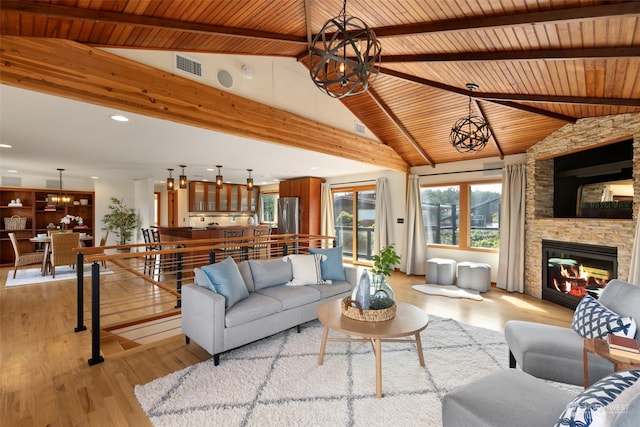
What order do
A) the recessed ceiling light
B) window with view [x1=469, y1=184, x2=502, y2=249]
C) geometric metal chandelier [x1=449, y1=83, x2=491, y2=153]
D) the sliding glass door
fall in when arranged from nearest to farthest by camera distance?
the recessed ceiling light
geometric metal chandelier [x1=449, y1=83, x2=491, y2=153]
window with view [x1=469, y1=184, x2=502, y2=249]
the sliding glass door

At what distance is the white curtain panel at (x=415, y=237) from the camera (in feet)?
22.3

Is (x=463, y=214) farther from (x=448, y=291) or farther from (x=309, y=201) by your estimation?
(x=309, y=201)

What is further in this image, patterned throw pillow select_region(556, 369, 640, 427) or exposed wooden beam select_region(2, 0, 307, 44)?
exposed wooden beam select_region(2, 0, 307, 44)

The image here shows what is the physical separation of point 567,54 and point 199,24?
3.41 m

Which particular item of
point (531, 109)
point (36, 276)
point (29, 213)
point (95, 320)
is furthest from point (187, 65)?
point (29, 213)

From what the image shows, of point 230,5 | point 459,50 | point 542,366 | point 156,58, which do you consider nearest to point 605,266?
point 542,366

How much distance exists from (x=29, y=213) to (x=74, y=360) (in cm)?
807

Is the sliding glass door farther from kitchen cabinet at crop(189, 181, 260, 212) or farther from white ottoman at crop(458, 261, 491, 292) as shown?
kitchen cabinet at crop(189, 181, 260, 212)

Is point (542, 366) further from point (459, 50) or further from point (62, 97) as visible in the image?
point (62, 97)

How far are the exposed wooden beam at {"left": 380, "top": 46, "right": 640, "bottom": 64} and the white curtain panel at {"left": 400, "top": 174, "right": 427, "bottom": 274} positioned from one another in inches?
144

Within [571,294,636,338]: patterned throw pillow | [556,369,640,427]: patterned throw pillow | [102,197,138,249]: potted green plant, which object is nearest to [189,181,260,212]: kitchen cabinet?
[102,197,138,249]: potted green plant

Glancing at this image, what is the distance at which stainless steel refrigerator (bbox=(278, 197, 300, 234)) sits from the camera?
851cm

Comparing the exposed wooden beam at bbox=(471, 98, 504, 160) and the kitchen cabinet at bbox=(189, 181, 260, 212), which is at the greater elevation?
the exposed wooden beam at bbox=(471, 98, 504, 160)

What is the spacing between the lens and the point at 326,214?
848 cm
